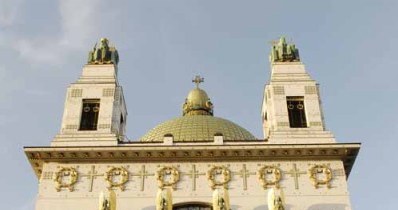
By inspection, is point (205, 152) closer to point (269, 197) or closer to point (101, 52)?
point (269, 197)

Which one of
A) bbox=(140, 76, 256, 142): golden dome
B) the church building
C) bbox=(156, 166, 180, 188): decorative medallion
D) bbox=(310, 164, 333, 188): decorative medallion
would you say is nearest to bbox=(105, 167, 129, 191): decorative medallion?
the church building

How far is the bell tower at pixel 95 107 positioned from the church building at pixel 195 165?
0.08 m

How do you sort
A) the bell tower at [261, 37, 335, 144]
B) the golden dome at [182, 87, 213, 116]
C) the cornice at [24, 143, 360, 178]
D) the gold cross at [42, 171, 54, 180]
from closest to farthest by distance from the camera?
the gold cross at [42, 171, 54, 180] < the cornice at [24, 143, 360, 178] < the bell tower at [261, 37, 335, 144] < the golden dome at [182, 87, 213, 116]

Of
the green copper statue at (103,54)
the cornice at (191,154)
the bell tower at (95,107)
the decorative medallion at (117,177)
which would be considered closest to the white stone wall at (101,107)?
the bell tower at (95,107)

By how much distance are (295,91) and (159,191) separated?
1374cm

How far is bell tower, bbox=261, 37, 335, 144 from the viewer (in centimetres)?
4403

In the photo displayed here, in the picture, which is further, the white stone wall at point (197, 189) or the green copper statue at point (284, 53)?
the green copper statue at point (284, 53)

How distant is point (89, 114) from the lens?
46.5 m

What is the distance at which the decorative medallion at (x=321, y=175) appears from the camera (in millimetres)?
41031

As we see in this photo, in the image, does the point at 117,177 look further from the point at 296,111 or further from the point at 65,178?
the point at 296,111

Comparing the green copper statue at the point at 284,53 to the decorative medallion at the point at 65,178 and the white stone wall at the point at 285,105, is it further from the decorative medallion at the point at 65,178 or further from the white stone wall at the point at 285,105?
the decorative medallion at the point at 65,178

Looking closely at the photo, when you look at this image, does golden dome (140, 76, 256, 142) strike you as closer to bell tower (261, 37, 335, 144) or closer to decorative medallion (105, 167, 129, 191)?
bell tower (261, 37, 335, 144)

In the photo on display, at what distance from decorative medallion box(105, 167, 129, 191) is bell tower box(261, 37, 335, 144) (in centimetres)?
1035

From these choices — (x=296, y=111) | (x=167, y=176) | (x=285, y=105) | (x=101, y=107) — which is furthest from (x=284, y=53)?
(x=167, y=176)
